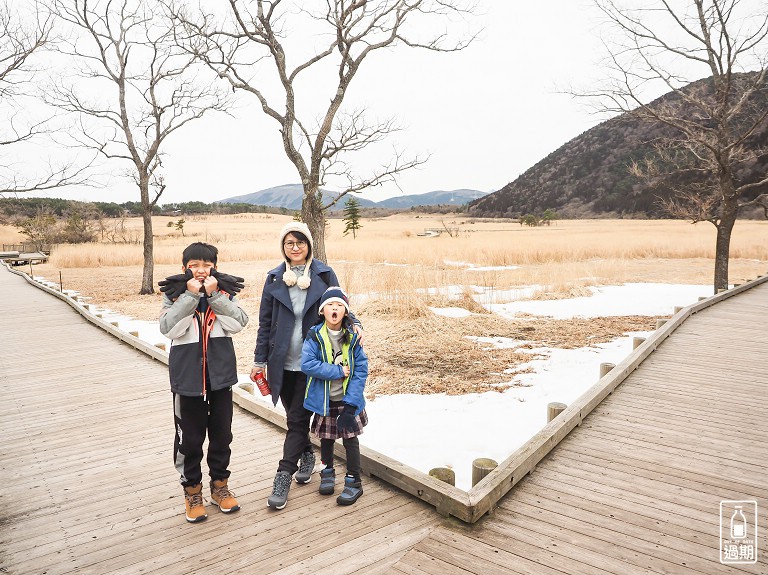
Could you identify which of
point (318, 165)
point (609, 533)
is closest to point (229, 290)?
point (609, 533)

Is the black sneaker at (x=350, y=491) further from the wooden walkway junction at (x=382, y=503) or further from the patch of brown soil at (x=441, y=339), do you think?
the patch of brown soil at (x=441, y=339)

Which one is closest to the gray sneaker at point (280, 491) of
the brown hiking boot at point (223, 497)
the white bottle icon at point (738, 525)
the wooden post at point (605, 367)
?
the brown hiking boot at point (223, 497)

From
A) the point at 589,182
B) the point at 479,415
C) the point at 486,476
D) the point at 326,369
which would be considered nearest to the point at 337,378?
the point at 326,369

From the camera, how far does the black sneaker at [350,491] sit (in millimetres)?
3320

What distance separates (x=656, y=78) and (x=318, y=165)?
31.0 feet

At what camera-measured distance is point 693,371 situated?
6.56m

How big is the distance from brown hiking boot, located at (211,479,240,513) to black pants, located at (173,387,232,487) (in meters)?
0.04

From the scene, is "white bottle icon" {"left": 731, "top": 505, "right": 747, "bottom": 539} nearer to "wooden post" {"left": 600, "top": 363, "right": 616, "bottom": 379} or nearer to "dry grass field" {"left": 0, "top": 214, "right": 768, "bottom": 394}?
"wooden post" {"left": 600, "top": 363, "right": 616, "bottom": 379}

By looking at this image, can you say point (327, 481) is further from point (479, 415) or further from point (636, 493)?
point (479, 415)

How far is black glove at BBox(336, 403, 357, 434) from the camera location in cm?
329

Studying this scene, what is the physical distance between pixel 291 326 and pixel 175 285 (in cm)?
81

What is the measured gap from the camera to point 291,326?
348cm

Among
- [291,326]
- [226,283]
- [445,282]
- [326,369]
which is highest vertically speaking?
[226,283]

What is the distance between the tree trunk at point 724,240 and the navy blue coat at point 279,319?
1346 centimetres
